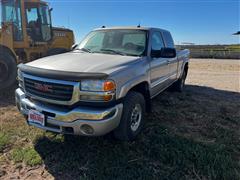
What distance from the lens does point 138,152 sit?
344cm

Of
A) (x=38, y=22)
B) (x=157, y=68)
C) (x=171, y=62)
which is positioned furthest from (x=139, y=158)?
(x=38, y=22)

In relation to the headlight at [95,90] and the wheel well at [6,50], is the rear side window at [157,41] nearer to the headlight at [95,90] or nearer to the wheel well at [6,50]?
the headlight at [95,90]

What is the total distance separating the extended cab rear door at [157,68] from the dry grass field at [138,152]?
2.29ft

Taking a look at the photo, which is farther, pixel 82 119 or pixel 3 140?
pixel 3 140

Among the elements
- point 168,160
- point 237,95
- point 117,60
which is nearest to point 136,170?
point 168,160

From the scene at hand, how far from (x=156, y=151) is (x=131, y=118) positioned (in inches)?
24.4

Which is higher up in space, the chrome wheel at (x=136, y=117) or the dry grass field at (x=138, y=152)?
the chrome wheel at (x=136, y=117)

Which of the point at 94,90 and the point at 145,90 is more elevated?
the point at 94,90

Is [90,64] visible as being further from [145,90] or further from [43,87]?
[145,90]

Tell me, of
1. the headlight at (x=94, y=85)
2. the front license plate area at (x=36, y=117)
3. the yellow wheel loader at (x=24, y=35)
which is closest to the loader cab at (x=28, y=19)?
the yellow wheel loader at (x=24, y=35)

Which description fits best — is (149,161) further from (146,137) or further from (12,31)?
(12,31)

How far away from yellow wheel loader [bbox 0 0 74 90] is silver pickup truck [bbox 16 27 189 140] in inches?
135

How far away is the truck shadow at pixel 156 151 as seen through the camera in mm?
2984

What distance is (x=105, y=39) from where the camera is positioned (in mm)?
4637
